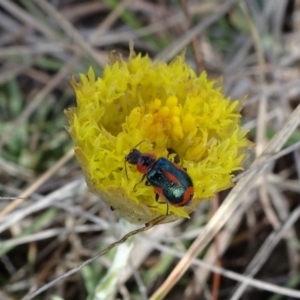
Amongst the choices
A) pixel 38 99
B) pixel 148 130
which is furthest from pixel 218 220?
pixel 38 99

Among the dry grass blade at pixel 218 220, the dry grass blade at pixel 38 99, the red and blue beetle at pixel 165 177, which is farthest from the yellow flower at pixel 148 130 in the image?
the dry grass blade at pixel 38 99

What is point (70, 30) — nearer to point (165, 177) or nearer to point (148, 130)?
point (148, 130)

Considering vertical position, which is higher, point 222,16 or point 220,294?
point 222,16

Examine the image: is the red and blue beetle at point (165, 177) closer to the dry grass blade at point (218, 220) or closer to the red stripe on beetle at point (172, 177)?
the red stripe on beetle at point (172, 177)

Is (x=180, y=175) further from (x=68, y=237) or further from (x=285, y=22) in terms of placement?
(x=285, y=22)

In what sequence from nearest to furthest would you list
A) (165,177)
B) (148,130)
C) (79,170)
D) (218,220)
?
(165,177) → (148,130) → (218,220) → (79,170)

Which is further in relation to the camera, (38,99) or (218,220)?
(38,99)

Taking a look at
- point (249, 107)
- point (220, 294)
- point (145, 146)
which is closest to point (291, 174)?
point (249, 107)
